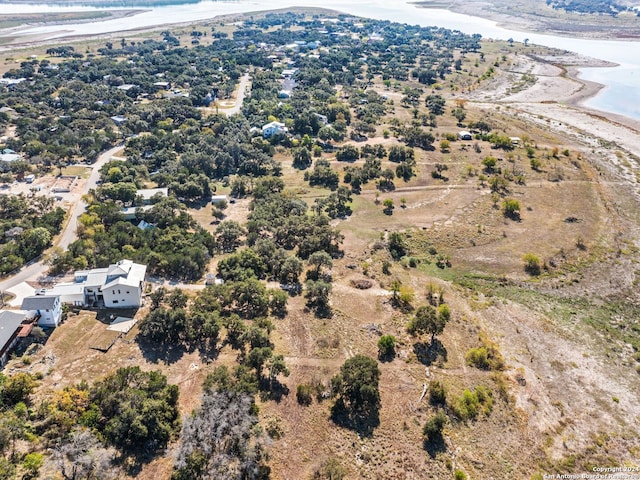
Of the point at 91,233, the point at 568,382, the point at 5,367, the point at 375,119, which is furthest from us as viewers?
the point at 375,119

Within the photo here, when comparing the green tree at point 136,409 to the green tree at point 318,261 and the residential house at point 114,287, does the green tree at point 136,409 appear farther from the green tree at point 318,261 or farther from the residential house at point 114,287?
the green tree at point 318,261

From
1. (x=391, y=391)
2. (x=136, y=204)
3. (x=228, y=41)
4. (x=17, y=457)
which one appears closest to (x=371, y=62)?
(x=228, y=41)

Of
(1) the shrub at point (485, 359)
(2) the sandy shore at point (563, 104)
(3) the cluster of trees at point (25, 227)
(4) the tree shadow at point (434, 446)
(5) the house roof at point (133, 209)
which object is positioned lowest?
(2) the sandy shore at point (563, 104)

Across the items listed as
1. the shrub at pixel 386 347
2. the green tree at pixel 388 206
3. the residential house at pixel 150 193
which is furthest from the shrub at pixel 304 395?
the residential house at pixel 150 193

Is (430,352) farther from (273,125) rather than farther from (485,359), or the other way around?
(273,125)

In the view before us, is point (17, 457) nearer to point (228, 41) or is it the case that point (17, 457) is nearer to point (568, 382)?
point (568, 382)

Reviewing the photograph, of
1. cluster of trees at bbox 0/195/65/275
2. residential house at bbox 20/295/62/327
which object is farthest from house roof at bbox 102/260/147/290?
cluster of trees at bbox 0/195/65/275

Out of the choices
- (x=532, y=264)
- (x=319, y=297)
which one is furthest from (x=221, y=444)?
(x=532, y=264)
